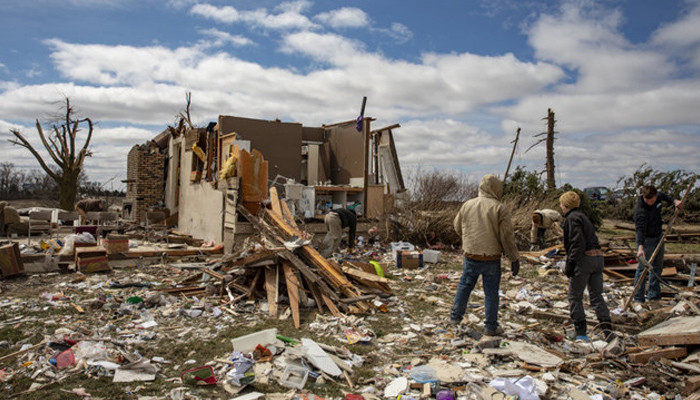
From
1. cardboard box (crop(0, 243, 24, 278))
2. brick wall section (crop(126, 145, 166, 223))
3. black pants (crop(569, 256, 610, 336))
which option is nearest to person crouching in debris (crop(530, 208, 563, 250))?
black pants (crop(569, 256, 610, 336))

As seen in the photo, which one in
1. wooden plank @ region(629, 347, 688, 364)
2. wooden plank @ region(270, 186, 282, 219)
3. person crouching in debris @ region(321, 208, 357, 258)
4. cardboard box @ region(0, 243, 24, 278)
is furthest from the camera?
wooden plank @ region(270, 186, 282, 219)

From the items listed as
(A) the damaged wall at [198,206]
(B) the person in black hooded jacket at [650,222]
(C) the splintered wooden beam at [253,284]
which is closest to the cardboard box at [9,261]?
(A) the damaged wall at [198,206]

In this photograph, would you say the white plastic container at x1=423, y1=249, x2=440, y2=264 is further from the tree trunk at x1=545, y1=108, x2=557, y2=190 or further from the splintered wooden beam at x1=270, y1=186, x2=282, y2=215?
the tree trunk at x1=545, y1=108, x2=557, y2=190

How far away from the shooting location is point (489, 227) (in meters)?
5.11

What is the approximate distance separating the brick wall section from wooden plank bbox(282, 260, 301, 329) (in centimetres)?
1359

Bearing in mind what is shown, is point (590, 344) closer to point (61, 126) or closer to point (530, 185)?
point (530, 185)

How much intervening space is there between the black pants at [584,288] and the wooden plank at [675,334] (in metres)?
0.52

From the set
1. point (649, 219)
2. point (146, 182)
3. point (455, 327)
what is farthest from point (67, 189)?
point (649, 219)

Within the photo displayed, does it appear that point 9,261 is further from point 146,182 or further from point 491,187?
point 146,182

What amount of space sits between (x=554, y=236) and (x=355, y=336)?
9149 mm

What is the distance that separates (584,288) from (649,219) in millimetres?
2215

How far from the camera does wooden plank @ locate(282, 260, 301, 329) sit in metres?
5.90

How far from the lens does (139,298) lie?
21.4 feet

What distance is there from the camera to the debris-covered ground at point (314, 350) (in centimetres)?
387
